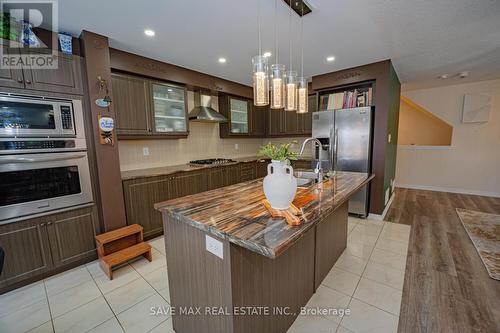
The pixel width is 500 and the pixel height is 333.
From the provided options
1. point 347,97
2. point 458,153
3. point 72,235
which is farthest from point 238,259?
point 458,153

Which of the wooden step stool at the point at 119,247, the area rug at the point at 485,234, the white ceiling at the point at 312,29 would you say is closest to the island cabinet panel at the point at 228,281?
the wooden step stool at the point at 119,247

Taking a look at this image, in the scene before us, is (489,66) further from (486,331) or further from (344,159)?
(486,331)

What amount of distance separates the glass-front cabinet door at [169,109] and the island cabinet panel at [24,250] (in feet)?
5.48

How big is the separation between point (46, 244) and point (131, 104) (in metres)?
1.77

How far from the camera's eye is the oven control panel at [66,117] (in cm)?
205

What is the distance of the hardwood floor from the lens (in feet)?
4.97

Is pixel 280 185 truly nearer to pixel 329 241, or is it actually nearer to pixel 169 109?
pixel 329 241

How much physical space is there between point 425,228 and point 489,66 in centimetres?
290

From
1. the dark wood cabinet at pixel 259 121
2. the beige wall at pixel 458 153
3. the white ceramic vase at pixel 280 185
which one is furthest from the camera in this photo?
the dark wood cabinet at pixel 259 121

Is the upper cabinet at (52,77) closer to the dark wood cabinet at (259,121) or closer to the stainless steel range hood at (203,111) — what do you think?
the stainless steel range hood at (203,111)

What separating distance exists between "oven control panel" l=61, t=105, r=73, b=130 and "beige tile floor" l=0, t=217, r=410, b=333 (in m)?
1.52

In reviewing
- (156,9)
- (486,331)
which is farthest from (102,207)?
(486,331)

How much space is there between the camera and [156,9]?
5.91 ft

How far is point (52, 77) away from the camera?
2000mm
